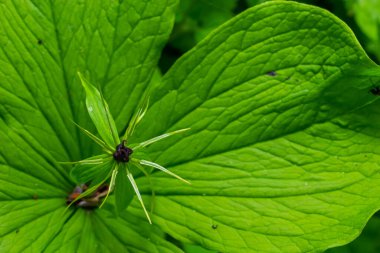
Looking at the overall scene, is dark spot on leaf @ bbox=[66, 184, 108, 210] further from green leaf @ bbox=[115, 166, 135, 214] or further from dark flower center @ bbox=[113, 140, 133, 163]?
dark flower center @ bbox=[113, 140, 133, 163]

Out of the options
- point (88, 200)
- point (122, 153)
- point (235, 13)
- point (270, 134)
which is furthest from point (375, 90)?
point (235, 13)

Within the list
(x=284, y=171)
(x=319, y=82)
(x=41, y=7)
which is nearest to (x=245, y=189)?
(x=284, y=171)

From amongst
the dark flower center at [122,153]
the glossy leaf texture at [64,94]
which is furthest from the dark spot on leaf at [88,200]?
the dark flower center at [122,153]

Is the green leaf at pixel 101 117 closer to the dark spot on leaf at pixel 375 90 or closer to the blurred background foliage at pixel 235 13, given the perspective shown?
the dark spot on leaf at pixel 375 90

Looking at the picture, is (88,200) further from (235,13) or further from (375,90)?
(235,13)

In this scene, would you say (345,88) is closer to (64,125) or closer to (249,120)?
(249,120)
